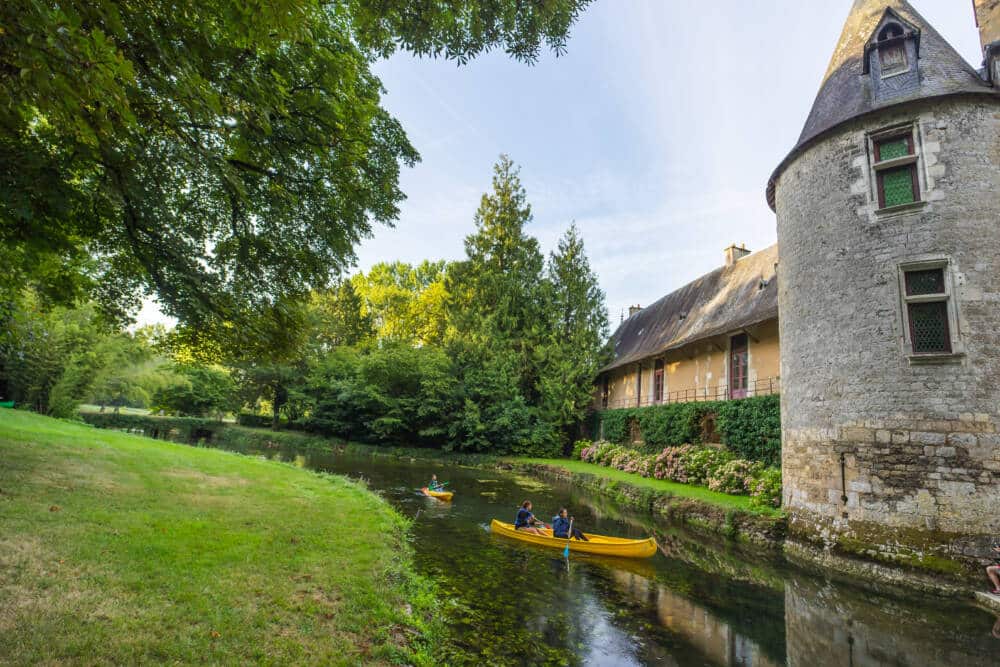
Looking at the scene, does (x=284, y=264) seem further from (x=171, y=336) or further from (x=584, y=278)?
(x=584, y=278)

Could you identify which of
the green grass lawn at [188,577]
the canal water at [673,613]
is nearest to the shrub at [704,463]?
the canal water at [673,613]

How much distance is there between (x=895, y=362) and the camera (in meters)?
10.2

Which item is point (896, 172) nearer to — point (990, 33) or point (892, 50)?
point (892, 50)

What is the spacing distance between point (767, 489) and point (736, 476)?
6.05 feet

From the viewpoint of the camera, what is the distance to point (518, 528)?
11.7 meters

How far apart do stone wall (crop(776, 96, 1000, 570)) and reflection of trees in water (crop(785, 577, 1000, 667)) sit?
60.4 inches

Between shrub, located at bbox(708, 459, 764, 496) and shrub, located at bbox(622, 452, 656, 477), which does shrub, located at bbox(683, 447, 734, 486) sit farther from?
shrub, located at bbox(622, 452, 656, 477)

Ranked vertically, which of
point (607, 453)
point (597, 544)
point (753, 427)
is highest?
point (753, 427)

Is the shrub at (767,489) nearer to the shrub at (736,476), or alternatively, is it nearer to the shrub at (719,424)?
the shrub at (736,476)

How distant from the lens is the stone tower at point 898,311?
9430 mm

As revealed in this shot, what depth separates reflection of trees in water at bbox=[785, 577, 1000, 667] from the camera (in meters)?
6.57

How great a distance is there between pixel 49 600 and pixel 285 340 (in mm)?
4297

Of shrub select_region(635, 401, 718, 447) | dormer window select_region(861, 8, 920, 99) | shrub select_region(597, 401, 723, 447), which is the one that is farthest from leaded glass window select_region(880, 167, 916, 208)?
shrub select_region(635, 401, 718, 447)

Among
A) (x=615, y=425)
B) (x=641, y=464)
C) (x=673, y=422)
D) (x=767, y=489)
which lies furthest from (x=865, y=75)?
(x=615, y=425)
